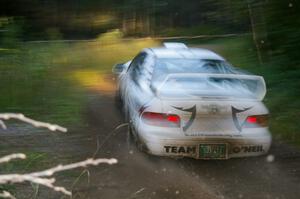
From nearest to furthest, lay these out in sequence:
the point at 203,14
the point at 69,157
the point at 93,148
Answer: the point at 69,157 → the point at 93,148 → the point at 203,14

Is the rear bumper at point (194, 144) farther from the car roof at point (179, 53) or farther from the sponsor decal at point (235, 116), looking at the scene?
the car roof at point (179, 53)

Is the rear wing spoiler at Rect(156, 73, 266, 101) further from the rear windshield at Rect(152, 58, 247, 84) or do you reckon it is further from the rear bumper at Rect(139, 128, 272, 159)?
the rear bumper at Rect(139, 128, 272, 159)

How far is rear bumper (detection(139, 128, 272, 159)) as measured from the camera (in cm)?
546

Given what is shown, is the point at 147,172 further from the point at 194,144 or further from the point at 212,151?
the point at 212,151

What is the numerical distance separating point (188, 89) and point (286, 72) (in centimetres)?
265

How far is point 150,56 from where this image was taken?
688 centimetres

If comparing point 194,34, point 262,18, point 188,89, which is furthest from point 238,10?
point 188,89

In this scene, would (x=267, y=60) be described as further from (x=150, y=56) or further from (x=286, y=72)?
(x=150, y=56)

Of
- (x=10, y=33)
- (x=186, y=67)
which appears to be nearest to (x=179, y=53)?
(x=186, y=67)

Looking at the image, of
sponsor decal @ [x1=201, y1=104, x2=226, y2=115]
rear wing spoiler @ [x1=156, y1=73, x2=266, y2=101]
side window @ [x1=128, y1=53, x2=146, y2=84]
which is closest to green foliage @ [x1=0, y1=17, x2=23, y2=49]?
side window @ [x1=128, y1=53, x2=146, y2=84]

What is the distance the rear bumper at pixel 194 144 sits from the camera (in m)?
5.46

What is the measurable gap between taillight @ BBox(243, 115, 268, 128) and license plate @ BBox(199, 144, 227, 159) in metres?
0.36

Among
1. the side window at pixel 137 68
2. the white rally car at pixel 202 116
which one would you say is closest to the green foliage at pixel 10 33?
the side window at pixel 137 68

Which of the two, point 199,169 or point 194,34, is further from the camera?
point 194,34
